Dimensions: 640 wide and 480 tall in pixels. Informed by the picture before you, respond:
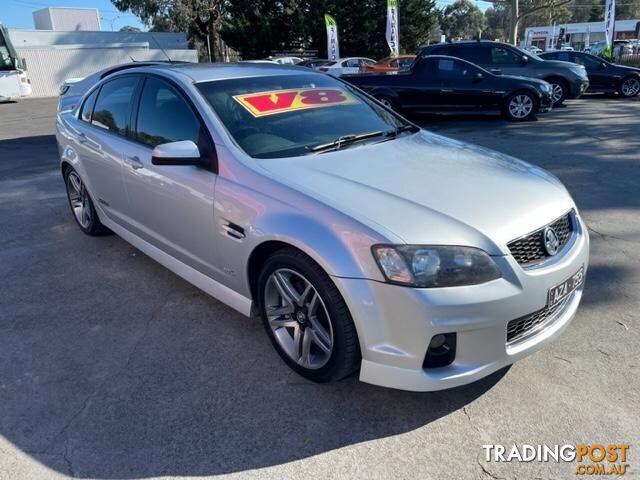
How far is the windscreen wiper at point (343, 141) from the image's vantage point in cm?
328

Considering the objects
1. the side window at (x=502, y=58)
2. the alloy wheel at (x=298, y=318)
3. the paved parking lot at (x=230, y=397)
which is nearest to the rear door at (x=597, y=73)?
the side window at (x=502, y=58)

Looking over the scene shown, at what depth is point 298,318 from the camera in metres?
2.83

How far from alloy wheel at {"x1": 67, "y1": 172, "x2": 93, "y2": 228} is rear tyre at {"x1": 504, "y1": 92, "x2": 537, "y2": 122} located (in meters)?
9.36

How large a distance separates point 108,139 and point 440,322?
10.5 feet

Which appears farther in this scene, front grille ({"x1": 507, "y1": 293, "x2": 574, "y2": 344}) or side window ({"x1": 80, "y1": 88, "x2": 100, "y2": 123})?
side window ({"x1": 80, "y1": 88, "x2": 100, "y2": 123})

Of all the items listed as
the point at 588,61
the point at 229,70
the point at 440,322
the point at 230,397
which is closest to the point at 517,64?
the point at 588,61

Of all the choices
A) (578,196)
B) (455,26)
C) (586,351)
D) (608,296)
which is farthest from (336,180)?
(455,26)

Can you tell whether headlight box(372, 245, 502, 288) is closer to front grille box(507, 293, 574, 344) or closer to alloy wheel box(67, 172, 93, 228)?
front grille box(507, 293, 574, 344)

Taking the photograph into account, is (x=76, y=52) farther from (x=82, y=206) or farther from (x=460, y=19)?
(x=460, y=19)

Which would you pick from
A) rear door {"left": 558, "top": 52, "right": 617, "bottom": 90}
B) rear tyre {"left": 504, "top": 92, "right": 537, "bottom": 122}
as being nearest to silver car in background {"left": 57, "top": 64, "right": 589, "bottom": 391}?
rear tyre {"left": 504, "top": 92, "right": 537, "bottom": 122}

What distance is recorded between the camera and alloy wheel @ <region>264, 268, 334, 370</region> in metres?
2.72

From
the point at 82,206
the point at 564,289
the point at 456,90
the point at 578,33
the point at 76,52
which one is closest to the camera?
the point at 564,289

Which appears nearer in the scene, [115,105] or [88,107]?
[115,105]

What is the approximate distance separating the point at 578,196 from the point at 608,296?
2640mm
